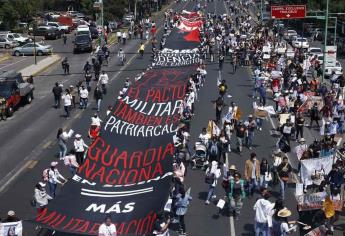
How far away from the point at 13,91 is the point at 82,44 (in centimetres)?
2612

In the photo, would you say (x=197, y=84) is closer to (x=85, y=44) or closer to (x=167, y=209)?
(x=167, y=209)

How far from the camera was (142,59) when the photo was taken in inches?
2173

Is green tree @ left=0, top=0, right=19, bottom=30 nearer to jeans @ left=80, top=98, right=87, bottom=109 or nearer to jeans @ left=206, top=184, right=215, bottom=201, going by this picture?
jeans @ left=80, top=98, right=87, bottom=109

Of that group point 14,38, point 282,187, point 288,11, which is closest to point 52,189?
point 282,187

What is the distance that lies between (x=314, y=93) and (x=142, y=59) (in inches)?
955

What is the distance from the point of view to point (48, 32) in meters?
75.6

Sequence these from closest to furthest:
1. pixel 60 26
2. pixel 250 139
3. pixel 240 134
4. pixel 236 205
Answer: pixel 236 205 < pixel 240 134 < pixel 250 139 < pixel 60 26

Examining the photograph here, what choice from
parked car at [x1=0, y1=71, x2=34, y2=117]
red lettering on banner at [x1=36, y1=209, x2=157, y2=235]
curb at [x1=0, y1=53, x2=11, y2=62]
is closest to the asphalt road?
parked car at [x1=0, y1=71, x2=34, y2=117]

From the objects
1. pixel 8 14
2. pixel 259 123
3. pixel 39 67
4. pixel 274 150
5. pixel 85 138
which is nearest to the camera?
pixel 274 150

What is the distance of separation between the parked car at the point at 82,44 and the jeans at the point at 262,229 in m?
46.4

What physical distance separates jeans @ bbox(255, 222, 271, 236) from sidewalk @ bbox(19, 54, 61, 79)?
33.9 metres

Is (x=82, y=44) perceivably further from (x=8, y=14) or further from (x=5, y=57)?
(x=8, y=14)

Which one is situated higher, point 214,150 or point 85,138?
point 214,150

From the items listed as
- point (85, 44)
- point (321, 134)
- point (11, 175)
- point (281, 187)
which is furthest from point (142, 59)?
point (281, 187)
